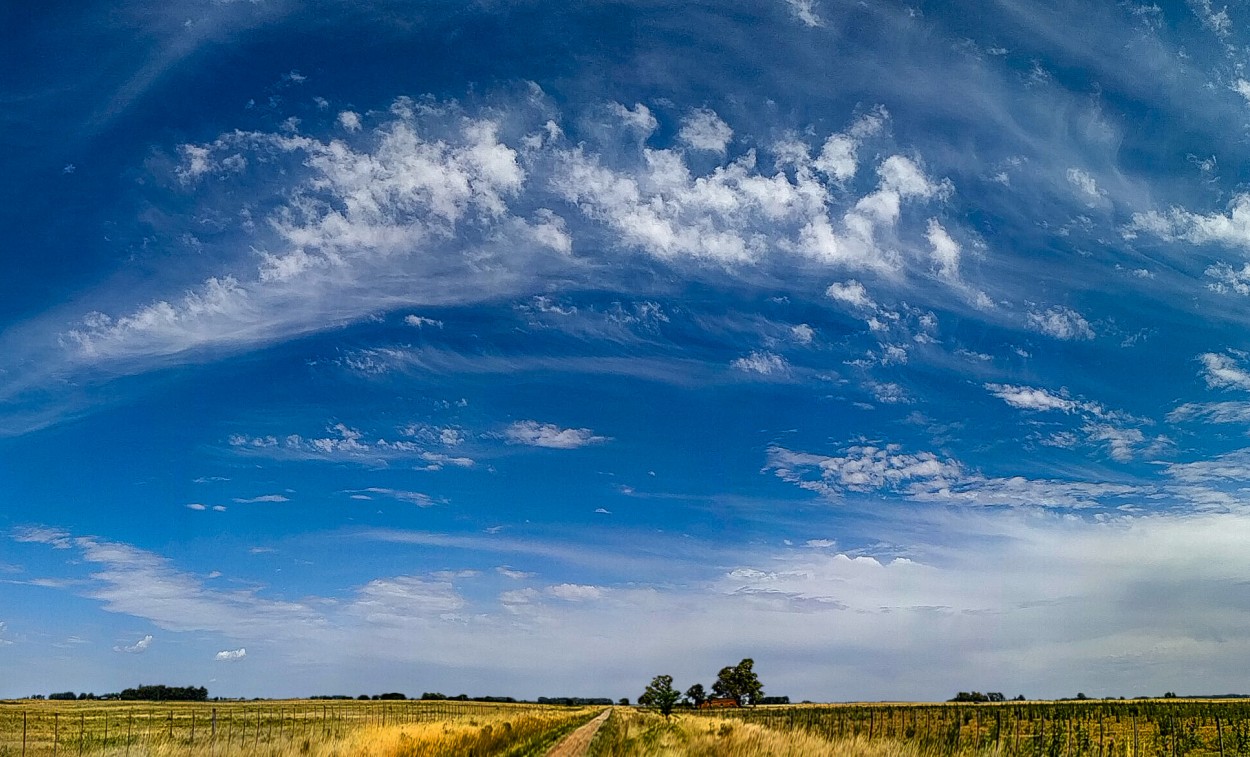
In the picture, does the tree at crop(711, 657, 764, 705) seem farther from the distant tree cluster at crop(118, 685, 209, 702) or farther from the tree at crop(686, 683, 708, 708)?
the distant tree cluster at crop(118, 685, 209, 702)

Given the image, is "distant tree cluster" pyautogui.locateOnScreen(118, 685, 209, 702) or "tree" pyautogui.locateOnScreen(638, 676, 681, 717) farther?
"distant tree cluster" pyautogui.locateOnScreen(118, 685, 209, 702)

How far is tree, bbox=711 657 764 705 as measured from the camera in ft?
400

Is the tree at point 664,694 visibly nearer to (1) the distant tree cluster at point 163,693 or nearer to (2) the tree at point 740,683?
A: (2) the tree at point 740,683

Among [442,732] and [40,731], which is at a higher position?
[442,732]

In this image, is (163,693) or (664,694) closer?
(664,694)

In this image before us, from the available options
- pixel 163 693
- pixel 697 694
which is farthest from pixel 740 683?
pixel 163 693

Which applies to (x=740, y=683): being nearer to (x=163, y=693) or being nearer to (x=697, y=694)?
(x=697, y=694)

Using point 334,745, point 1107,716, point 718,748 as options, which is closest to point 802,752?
point 718,748

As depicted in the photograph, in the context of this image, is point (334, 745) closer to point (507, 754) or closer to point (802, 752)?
point (507, 754)

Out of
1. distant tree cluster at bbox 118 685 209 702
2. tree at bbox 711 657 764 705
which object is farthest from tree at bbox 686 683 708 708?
distant tree cluster at bbox 118 685 209 702

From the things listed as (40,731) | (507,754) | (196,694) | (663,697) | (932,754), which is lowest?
(196,694)

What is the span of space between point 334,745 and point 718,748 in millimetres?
9886

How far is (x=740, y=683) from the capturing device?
12206cm

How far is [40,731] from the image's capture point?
42.3m
